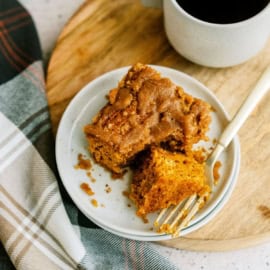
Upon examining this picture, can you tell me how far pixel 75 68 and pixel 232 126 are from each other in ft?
2.11

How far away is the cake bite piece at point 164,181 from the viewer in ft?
5.15

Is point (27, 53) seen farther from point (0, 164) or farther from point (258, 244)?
point (258, 244)

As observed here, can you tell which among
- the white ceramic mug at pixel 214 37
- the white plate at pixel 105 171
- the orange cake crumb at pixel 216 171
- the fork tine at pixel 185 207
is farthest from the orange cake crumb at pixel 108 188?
the white ceramic mug at pixel 214 37

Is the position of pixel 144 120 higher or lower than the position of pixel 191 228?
higher

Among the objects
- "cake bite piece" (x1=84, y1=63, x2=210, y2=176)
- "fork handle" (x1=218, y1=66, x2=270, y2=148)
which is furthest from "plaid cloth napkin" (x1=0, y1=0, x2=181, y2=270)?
"fork handle" (x1=218, y1=66, x2=270, y2=148)

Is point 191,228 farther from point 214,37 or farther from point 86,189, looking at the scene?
point 214,37

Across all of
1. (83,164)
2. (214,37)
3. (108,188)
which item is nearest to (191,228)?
(108,188)

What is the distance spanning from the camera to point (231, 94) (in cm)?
188

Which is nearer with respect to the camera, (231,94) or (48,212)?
(48,212)

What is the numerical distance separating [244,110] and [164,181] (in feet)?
1.25

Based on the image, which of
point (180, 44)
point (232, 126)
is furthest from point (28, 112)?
point (232, 126)

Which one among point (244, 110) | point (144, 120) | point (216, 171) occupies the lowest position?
point (216, 171)

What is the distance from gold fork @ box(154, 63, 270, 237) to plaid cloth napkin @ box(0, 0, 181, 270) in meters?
0.13

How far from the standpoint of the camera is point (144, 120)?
1606 mm
